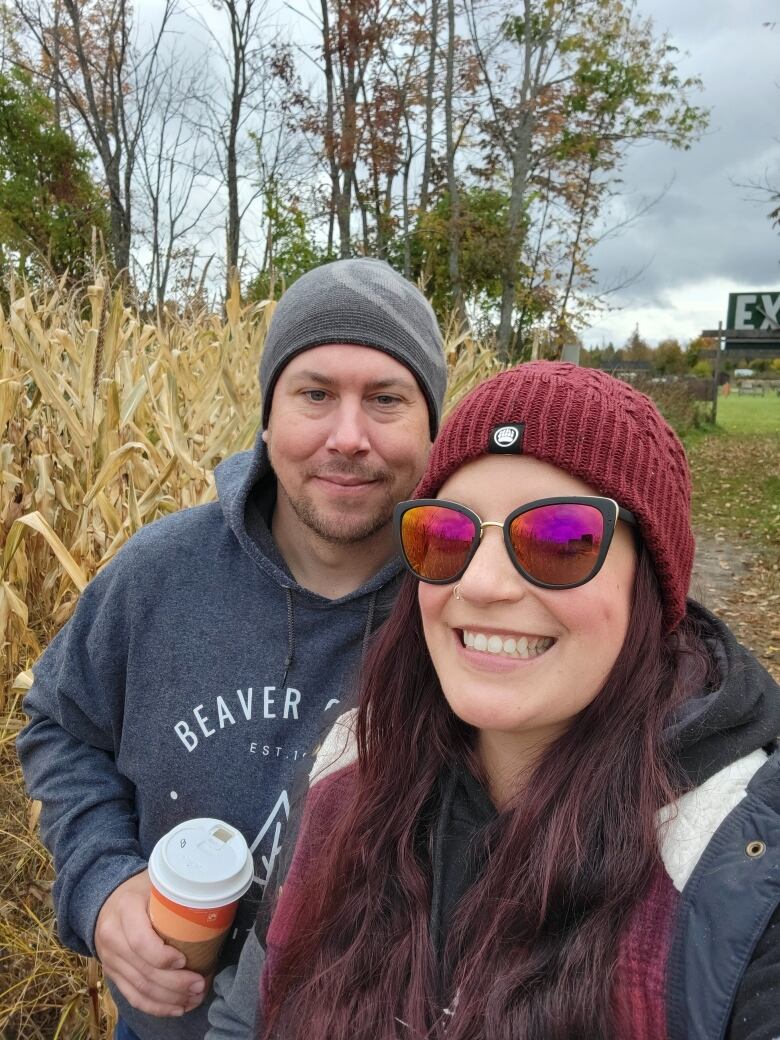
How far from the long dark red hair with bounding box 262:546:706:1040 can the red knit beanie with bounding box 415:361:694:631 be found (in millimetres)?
62

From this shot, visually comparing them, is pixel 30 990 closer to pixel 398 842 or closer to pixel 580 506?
pixel 398 842

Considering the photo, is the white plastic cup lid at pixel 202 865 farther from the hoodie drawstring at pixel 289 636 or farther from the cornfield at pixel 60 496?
the cornfield at pixel 60 496

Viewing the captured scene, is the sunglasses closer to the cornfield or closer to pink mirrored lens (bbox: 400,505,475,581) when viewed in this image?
pink mirrored lens (bbox: 400,505,475,581)

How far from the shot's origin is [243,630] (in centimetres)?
159

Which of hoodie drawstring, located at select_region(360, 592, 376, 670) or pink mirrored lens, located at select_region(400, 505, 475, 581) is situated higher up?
pink mirrored lens, located at select_region(400, 505, 475, 581)

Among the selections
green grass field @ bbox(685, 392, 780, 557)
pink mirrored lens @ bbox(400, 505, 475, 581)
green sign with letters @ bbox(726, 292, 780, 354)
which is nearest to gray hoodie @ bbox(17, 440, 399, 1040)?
pink mirrored lens @ bbox(400, 505, 475, 581)

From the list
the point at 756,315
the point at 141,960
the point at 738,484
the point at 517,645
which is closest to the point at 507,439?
the point at 517,645

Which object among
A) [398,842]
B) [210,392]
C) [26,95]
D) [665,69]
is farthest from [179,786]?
[26,95]

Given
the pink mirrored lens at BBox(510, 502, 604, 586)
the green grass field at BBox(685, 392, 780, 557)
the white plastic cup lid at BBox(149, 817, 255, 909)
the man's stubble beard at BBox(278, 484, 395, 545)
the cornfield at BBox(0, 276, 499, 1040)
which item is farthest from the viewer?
the green grass field at BBox(685, 392, 780, 557)

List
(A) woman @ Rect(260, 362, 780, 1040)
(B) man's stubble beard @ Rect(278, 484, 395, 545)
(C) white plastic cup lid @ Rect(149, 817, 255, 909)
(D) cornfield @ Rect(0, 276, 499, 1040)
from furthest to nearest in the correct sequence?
(D) cornfield @ Rect(0, 276, 499, 1040) < (B) man's stubble beard @ Rect(278, 484, 395, 545) < (C) white plastic cup lid @ Rect(149, 817, 255, 909) < (A) woman @ Rect(260, 362, 780, 1040)

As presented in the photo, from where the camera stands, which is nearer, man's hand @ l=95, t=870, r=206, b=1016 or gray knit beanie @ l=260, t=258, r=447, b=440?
man's hand @ l=95, t=870, r=206, b=1016

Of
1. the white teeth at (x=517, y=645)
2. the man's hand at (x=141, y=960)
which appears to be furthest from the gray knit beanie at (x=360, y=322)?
the man's hand at (x=141, y=960)

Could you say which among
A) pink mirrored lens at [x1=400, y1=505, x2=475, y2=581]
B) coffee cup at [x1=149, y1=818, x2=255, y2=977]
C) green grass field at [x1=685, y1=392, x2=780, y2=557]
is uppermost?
pink mirrored lens at [x1=400, y1=505, x2=475, y2=581]

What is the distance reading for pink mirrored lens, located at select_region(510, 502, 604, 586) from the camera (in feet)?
3.15
